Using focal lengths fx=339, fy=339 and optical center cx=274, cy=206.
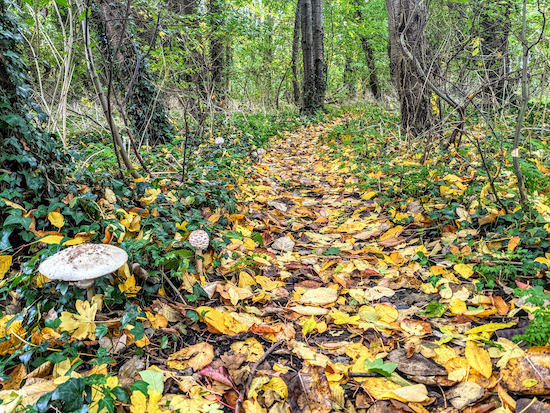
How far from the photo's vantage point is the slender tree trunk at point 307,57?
9.98 meters

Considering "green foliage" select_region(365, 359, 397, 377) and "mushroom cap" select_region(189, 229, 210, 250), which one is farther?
"mushroom cap" select_region(189, 229, 210, 250)

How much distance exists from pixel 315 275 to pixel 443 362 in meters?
1.03

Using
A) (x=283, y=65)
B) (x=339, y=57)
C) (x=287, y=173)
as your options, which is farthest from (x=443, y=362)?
(x=339, y=57)

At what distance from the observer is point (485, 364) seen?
4.48 ft

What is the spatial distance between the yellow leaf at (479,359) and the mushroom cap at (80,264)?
63.4 inches

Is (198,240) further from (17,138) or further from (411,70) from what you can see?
(411,70)

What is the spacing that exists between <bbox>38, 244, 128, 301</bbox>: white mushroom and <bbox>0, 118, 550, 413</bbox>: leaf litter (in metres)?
0.19

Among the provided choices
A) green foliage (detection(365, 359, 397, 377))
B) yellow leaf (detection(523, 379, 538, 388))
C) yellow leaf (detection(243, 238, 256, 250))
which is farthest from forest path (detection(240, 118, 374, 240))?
yellow leaf (detection(523, 379, 538, 388))

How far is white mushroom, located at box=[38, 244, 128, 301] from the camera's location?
1507 millimetres

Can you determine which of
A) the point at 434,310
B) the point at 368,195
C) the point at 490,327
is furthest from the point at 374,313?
the point at 368,195

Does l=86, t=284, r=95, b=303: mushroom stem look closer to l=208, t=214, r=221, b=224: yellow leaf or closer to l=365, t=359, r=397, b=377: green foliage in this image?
l=208, t=214, r=221, b=224: yellow leaf

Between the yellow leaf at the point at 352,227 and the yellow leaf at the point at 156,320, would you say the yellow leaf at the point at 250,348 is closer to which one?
the yellow leaf at the point at 156,320

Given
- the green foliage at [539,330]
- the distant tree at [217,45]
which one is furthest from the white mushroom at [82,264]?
the distant tree at [217,45]

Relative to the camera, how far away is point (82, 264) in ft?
5.03
